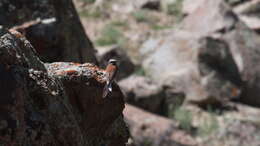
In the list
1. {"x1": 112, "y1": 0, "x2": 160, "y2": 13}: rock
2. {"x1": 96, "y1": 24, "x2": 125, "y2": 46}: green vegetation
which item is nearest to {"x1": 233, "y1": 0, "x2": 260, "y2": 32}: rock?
{"x1": 112, "y1": 0, "x2": 160, "y2": 13}: rock

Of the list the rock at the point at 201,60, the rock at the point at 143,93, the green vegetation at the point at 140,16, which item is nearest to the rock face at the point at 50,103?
the rock at the point at 143,93

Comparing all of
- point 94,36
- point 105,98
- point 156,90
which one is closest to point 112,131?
point 105,98

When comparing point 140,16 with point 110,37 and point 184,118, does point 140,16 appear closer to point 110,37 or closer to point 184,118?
point 110,37

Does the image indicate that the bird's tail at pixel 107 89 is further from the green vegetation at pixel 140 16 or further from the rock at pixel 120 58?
the green vegetation at pixel 140 16

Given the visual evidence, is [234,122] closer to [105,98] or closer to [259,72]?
[259,72]

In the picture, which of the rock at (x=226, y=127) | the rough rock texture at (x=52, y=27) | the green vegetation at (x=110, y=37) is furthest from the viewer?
the green vegetation at (x=110, y=37)

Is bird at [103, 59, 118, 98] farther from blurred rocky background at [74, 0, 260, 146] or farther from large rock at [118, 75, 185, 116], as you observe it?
large rock at [118, 75, 185, 116]

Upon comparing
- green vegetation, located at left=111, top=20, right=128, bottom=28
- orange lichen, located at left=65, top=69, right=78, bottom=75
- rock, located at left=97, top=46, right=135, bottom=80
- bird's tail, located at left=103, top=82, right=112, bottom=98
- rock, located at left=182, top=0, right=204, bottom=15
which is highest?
orange lichen, located at left=65, top=69, right=78, bottom=75
